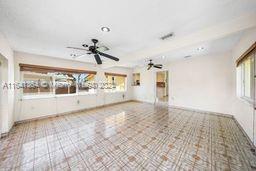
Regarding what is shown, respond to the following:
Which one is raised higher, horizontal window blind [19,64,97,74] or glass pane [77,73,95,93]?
horizontal window blind [19,64,97,74]

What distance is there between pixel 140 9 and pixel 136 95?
6866mm

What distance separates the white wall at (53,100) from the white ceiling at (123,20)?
4.22 feet

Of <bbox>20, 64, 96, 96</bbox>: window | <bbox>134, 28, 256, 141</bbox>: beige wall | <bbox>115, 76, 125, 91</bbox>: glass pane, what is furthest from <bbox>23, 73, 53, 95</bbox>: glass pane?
<bbox>134, 28, 256, 141</bbox>: beige wall

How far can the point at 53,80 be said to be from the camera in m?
4.69

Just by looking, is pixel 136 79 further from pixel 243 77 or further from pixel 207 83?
pixel 243 77

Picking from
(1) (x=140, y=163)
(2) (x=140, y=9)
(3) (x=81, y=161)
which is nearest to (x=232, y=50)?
(2) (x=140, y=9)

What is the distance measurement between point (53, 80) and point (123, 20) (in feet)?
13.9

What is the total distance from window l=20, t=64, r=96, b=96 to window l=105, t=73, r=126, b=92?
3.78ft

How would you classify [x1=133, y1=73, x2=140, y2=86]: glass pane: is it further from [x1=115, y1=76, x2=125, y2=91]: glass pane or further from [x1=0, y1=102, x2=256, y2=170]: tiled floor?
[x1=0, y1=102, x2=256, y2=170]: tiled floor

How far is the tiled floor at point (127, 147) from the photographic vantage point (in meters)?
1.85

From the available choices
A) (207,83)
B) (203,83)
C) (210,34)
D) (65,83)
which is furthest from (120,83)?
(210,34)

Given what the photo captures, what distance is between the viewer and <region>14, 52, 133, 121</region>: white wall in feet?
12.6

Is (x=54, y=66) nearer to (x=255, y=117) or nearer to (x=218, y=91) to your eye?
(x=255, y=117)

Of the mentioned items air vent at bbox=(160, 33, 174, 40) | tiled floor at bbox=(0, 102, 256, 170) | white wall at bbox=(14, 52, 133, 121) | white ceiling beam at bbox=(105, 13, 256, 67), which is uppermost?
air vent at bbox=(160, 33, 174, 40)
